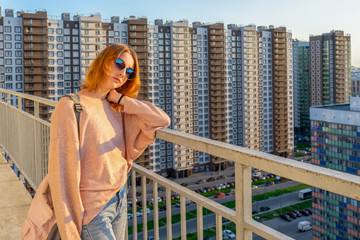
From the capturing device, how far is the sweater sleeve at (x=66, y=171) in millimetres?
1166

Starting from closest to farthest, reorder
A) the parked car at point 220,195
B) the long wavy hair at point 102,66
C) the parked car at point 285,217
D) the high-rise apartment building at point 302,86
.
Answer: the long wavy hair at point 102,66
the parked car at point 220,195
the parked car at point 285,217
the high-rise apartment building at point 302,86

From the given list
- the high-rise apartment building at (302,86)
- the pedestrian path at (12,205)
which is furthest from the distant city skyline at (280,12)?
the pedestrian path at (12,205)

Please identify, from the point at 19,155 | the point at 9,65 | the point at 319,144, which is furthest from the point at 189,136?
the point at 319,144

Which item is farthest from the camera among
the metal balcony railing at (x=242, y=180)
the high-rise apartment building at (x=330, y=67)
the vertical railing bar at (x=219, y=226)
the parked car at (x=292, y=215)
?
the high-rise apartment building at (x=330, y=67)

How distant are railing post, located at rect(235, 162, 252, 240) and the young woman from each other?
15.5 inches

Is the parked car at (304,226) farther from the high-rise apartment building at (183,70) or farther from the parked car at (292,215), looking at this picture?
the high-rise apartment building at (183,70)

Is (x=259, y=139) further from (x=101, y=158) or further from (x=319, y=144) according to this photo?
(x=101, y=158)

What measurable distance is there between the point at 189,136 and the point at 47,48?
34602 millimetres

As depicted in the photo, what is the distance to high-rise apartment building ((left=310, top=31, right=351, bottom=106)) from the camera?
182 ft

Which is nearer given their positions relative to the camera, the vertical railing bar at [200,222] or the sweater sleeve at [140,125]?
the vertical railing bar at [200,222]

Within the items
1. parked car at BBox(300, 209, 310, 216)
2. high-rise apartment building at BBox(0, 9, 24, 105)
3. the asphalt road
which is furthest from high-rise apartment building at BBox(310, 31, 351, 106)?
high-rise apartment building at BBox(0, 9, 24, 105)

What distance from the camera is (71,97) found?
121 cm

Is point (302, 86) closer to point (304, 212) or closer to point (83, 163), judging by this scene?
point (304, 212)

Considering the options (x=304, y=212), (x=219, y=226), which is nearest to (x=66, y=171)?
(x=219, y=226)
